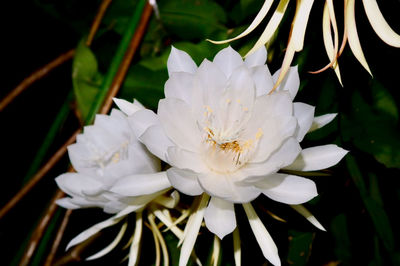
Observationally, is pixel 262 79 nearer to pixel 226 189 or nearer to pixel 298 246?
pixel 226 189

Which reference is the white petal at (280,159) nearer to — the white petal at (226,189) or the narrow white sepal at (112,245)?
the white petal at (226,189)

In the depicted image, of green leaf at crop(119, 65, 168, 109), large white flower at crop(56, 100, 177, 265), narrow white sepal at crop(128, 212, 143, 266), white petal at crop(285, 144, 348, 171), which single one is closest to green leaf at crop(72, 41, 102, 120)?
green leaf at crop(119, 65, 168, 109)

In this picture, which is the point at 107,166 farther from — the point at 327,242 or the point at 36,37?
the point at 36,37

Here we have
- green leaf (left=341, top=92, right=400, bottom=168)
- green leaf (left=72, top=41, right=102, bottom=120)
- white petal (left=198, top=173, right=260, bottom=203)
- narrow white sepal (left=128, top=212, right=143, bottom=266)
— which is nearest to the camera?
white petal (left=198, top=173, right=260, bottom=203)

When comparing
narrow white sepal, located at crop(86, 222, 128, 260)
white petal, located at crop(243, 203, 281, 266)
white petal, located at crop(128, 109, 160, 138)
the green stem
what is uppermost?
the green stem

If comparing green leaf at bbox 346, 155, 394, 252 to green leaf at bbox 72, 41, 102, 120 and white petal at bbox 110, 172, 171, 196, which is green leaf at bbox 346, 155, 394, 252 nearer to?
white petal at bbox 110, 172, 171, 196

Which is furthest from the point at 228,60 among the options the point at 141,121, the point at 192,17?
the point at 192,17
